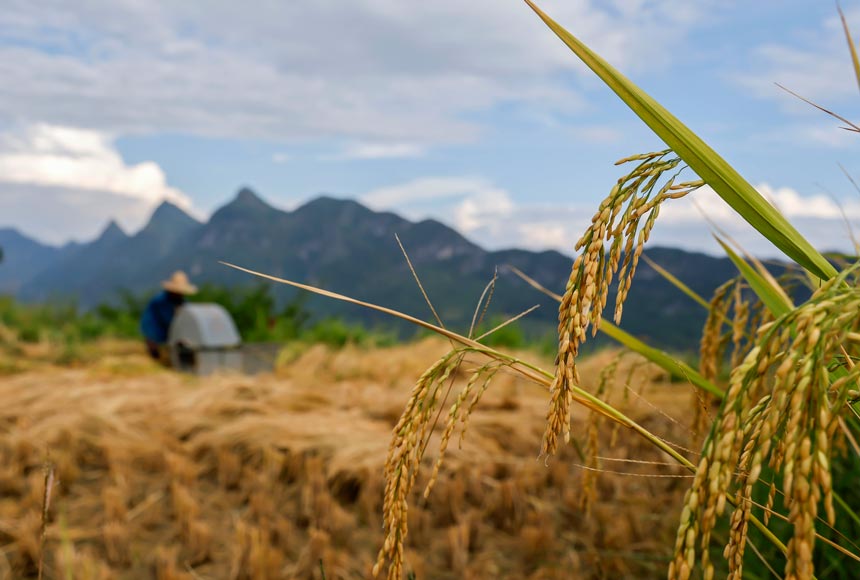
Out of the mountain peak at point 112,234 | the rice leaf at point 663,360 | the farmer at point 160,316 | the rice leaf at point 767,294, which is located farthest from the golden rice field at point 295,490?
the mountain peak at point 112,234

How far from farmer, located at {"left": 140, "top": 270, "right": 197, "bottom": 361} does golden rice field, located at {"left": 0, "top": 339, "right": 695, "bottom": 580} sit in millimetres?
5190

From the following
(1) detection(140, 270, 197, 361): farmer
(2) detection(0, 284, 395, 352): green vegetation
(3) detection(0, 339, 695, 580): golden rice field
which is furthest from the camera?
(1) detection(140, 270, 197, 361): farmer

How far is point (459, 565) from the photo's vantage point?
3.17m

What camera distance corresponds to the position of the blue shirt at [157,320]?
36.6 ft

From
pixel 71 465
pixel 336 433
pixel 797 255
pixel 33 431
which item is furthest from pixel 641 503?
pixel 33 431

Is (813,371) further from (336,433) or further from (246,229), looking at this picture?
(246,229)

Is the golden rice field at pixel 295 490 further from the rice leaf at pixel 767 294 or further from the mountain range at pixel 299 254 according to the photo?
the mountain range at pixel 299 254

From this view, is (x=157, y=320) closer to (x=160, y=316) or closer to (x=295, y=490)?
(x=160, y=316)

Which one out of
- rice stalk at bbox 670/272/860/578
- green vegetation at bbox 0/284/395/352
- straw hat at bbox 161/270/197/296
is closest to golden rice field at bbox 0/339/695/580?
rice stalk at bbox 670/272/860/578

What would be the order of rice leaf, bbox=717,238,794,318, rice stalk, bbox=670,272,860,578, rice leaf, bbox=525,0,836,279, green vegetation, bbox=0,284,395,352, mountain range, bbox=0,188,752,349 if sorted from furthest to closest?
mountain range, bbox=0,188,752,349 < green vegetation, bbox=0,284,395,352 < rice leaf, bbox=717,238,794,318 < rice leaf, bbox=525,0,836,279 < rice stalk, bbox=670,272,860,578

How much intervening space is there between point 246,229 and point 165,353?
131 meters

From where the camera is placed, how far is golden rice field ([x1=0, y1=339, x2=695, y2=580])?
10.6 ft

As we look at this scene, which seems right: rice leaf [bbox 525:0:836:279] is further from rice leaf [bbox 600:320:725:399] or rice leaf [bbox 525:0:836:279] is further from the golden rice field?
the golden rice field

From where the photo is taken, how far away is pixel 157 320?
36.9 ft
